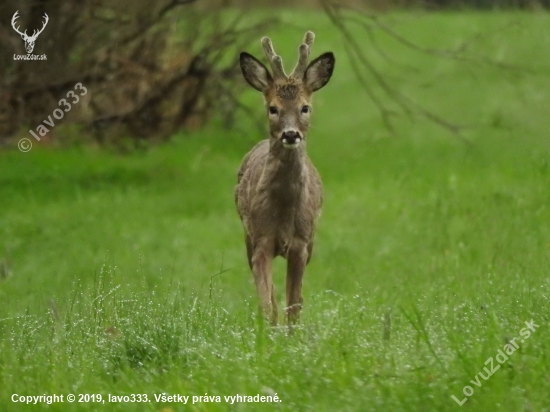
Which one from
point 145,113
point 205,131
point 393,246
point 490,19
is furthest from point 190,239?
point 490,19

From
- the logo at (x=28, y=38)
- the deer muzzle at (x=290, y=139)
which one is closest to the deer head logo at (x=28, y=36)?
the logo at (x=28, y=38)

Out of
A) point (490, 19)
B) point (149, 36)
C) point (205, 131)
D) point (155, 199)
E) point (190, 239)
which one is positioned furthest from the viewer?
point (490, 19)

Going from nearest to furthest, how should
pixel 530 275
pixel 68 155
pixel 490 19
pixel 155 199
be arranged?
pixel 530 275, pixel 155 199, pixel 68 155, pixel 490 19

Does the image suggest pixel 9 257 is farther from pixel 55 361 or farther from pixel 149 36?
pixel 55 361

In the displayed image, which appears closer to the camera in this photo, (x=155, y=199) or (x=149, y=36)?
(x=155, y=199)

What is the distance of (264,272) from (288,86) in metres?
1.37

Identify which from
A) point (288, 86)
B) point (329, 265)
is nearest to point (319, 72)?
point (288, 86)

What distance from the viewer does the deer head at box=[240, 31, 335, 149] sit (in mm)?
8805

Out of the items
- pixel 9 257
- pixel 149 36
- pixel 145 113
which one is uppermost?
pixel 149 36

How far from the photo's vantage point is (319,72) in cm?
922

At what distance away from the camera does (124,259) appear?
1327cm

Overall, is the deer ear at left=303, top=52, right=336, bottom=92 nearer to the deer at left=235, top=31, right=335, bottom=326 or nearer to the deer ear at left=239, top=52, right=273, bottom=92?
the deer at left=235, top=31, right=335, bottom=326

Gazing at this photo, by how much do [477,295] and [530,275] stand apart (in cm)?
73

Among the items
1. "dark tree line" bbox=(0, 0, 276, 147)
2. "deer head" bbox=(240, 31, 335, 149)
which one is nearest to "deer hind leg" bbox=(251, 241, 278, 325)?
"deer head" bbox=(240, 31, 335, 149)
